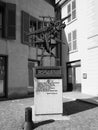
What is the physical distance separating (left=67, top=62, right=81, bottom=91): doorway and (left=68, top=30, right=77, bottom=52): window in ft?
4.97

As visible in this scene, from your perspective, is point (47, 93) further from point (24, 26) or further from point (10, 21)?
point (24, 26)

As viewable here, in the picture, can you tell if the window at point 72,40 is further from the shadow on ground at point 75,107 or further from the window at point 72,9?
the shadow on ground at point 75,107

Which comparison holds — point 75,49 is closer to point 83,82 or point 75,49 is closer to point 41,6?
point 83,82

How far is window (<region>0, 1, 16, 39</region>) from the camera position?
48.1 ft

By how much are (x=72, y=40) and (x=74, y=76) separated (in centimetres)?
346

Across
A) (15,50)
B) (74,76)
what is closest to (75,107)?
(15,50)

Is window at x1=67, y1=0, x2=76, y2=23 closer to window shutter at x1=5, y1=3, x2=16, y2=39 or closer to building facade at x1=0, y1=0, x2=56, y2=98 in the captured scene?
building facade at x1=0, y1=0, x2=56, y2=98

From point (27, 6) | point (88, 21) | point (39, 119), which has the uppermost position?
point (27, 6)

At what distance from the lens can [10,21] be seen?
1492 centimetres

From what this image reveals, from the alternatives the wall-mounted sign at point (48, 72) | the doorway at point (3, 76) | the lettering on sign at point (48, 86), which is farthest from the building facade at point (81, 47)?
the lettering on sign at point (48, 86)

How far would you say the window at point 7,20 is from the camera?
14.7 m

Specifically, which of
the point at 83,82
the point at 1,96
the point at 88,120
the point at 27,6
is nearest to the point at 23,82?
the point at 1,96

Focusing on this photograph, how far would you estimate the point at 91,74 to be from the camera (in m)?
16.0

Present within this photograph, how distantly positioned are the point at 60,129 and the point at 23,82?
32.8 feet
